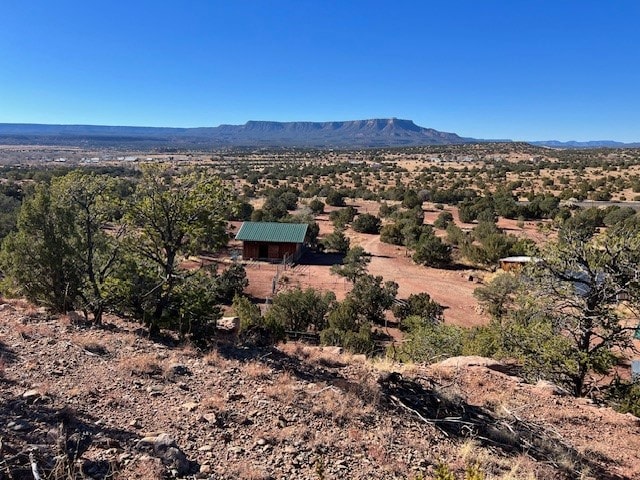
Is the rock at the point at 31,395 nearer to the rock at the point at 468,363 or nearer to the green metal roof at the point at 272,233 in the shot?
the rock at the point at 468,363

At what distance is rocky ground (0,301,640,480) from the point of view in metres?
5.50

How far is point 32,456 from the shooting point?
4.86 meters

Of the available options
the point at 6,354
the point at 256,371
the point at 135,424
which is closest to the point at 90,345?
the point at 6,354

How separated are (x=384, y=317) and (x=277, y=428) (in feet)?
53.6

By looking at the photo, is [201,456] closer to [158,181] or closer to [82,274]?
[158,181]

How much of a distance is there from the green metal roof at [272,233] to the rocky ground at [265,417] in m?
23.8

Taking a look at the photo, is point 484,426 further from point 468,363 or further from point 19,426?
point 19,426

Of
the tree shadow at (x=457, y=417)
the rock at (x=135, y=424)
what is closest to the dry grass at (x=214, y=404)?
the rock at (x=135, y=424)

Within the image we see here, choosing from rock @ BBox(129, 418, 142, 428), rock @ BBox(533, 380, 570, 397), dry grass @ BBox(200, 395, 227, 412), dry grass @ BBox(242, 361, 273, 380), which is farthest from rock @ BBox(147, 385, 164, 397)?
rock @ BBox(533, 380, 570, 397)

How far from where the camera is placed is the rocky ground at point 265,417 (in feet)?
18.0

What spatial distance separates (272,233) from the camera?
34.5 meters

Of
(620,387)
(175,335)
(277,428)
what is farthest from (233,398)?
(620,387)

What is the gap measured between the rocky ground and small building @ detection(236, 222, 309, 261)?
2368 cm

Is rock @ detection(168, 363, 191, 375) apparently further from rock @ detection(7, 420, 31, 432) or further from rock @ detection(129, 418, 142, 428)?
rock @ detection(7, 420, 31, 432)
